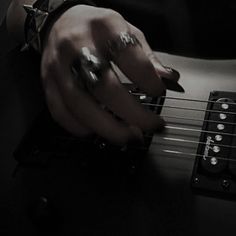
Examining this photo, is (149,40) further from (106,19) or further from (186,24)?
(106,19)

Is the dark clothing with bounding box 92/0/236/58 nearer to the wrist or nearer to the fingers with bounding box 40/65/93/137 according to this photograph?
the wrist

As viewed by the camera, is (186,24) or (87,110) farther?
(186,24)

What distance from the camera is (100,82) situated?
583mm

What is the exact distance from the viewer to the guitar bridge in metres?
0.64

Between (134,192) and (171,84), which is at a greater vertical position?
(171,84)

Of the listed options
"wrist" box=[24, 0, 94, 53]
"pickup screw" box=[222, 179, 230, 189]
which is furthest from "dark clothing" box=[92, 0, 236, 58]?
"pickup screw" box=[222, 179, 230, 189]

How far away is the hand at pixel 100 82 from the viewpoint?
0.60 meters

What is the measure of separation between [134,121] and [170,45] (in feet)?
0.86

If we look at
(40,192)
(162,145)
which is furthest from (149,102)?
(40,192)

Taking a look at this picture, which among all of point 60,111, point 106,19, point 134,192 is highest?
point 106,19

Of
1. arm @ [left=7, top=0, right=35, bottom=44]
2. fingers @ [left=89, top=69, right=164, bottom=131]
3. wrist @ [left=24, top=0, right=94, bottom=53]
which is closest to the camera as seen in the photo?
fingers @ [left=89, top=69, right=164, bottom=131]

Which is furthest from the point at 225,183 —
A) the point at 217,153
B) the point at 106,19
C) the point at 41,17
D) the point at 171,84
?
the point at 41,17

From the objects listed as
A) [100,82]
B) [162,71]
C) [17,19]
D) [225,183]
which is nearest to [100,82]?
[100,82]

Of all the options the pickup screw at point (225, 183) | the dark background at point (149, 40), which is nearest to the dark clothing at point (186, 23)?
the dark background at point (149, 40)
